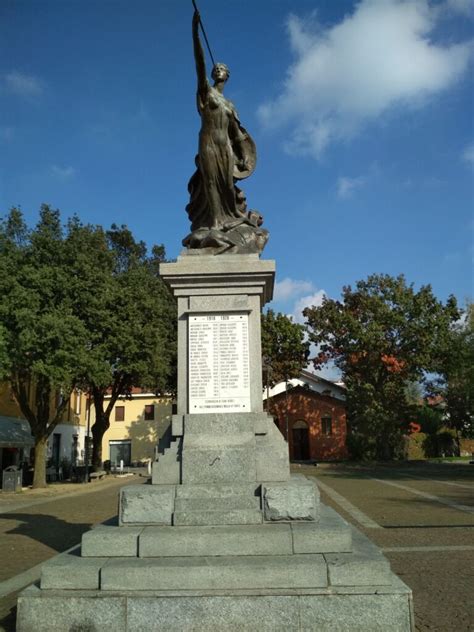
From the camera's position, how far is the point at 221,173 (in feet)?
22.2

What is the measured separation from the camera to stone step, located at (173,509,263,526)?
5.13m

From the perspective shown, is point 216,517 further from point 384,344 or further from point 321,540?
point 384,344

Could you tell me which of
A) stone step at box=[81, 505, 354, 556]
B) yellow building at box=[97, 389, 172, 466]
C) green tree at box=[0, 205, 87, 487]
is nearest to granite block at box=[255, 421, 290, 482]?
stone step at box=[81, 505, 354, 556]

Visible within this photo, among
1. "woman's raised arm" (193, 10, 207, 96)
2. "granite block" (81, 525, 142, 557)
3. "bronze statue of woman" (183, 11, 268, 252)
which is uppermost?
"woman's raised arm" (193, 10, 207, 96)

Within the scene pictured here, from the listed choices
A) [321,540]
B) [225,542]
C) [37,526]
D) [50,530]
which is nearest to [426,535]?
[321,540]

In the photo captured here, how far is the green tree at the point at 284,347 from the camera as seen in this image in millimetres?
40812

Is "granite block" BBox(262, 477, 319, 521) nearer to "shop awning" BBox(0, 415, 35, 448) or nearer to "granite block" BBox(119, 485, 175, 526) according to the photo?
"granite block" BBox(119, 485, 175, 526)

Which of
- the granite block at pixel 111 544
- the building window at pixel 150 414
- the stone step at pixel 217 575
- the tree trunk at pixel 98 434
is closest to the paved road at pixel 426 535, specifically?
the stone step at pixel 217 575

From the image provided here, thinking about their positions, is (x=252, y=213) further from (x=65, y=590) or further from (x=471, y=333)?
(x=471, y=333)

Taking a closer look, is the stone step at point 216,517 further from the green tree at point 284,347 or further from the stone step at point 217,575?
the green tree at point 284,347

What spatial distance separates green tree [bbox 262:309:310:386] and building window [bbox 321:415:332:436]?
7939mm

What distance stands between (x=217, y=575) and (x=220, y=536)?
1.23 feet

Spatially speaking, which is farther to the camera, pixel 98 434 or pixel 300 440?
pixel 300 440

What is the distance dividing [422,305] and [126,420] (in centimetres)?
2974
